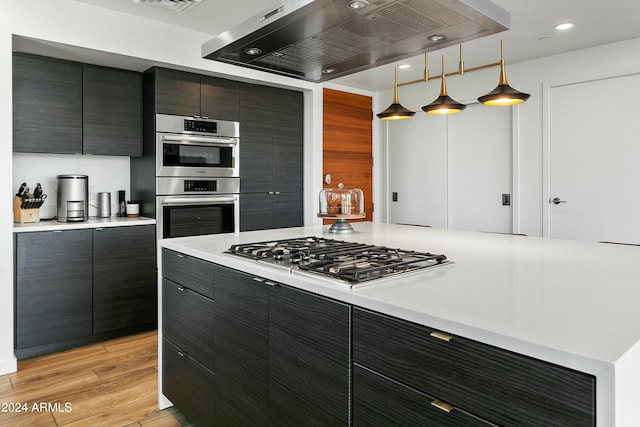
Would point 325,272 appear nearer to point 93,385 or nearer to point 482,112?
point 93,385

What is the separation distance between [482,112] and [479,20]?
347cm

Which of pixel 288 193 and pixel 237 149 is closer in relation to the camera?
pixel 237 149

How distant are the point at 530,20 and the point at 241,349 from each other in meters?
3.15

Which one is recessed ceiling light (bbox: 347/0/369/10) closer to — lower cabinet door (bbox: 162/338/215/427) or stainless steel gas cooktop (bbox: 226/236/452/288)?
stainless steel gas cooktop (bbox: 226/236/452/288)

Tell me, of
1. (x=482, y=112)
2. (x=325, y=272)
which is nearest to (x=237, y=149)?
(x=482, y=112)

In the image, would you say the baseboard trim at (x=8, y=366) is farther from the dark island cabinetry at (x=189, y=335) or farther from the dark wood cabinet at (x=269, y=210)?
the dark wood cabinet at (x=269, y=210)

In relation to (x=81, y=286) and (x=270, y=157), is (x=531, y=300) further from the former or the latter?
(x=270, y=157)

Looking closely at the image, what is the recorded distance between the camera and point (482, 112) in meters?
4.73

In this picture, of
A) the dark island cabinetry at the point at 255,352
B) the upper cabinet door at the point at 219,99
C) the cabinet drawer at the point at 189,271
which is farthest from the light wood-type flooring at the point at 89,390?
the upper cabinet door at the point at 219,99

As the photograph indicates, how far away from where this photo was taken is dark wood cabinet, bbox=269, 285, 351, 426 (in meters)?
1.23

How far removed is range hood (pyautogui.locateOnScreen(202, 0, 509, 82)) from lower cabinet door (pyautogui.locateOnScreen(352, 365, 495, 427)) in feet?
3.69

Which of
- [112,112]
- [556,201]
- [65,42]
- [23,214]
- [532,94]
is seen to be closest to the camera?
[65,42]

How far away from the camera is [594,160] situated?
154 inches

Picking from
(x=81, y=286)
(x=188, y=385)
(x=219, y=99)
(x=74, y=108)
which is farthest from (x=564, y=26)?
(x=81, y=286)
